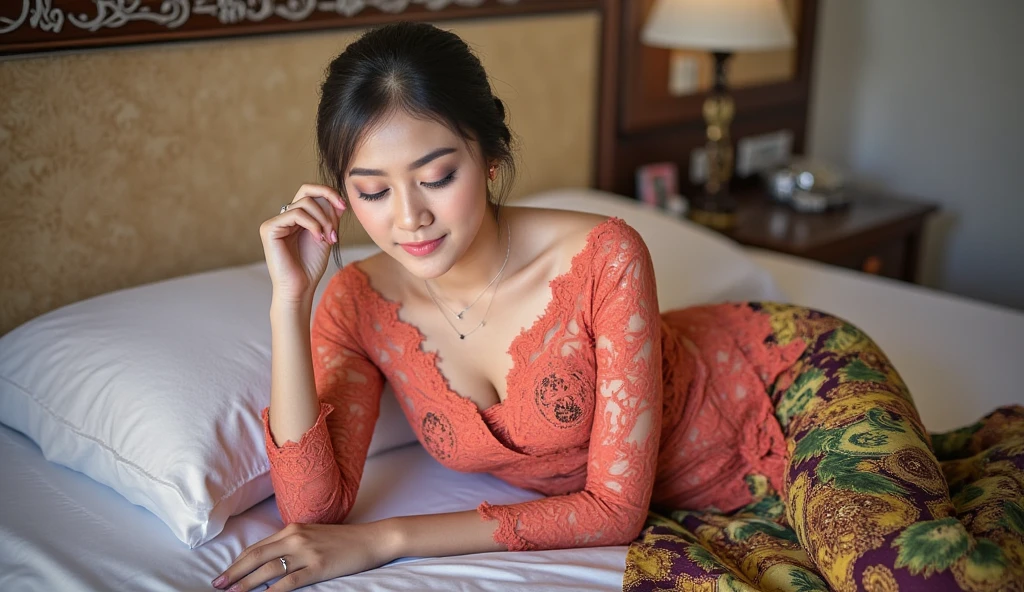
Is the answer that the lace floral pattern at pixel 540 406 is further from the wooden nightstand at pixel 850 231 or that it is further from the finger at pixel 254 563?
the wooden nightstand at pixel 850 231

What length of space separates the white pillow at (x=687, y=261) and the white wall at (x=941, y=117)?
1.71 metres

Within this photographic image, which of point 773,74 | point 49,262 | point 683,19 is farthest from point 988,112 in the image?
point 49,262

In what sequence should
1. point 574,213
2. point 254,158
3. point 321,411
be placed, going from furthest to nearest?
point 254,158
point 574,213
point 321,411

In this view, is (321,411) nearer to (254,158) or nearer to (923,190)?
(254,158)

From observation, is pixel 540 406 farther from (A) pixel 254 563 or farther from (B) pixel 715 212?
(B) pixel 715 212

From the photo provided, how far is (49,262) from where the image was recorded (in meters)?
1.81

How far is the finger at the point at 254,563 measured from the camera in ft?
4.33

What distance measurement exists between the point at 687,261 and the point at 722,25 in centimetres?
87

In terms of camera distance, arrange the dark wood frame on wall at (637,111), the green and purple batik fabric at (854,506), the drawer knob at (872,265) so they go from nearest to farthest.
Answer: the green and purple batik fabric at (854,506), the dark wood frame on wall at (637,111), the drawer knob at (872,265)

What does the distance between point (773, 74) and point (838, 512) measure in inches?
104

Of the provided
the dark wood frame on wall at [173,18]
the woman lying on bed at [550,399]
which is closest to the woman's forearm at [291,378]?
the woman lying on bed at [550,399]

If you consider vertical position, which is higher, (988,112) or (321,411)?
(988,112)

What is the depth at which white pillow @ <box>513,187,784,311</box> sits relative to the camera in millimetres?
2229

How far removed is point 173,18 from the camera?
6.10ft
